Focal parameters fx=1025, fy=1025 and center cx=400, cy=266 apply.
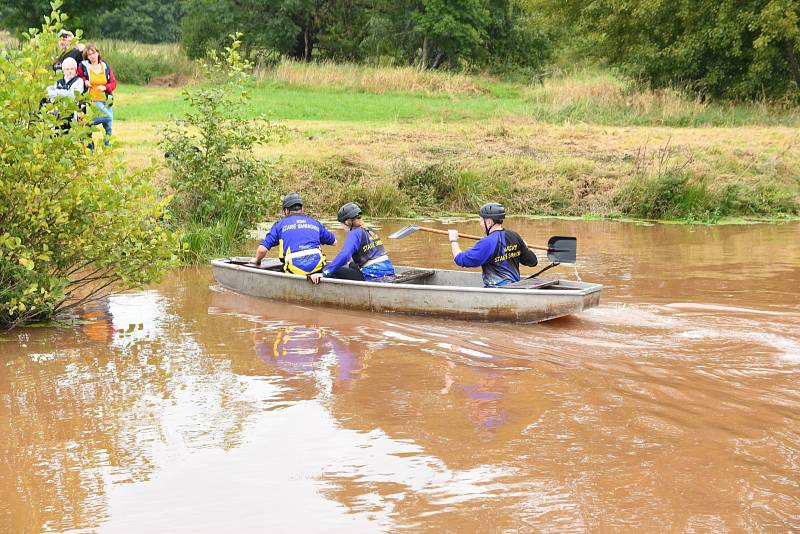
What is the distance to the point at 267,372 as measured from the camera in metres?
8.89

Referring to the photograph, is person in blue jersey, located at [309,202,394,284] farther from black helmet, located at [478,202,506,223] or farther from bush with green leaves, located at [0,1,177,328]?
bush with green leaves, located at [0,1,177,328]

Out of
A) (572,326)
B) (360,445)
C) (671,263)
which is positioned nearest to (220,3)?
(671,263)

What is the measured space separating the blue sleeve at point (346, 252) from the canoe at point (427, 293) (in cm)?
21

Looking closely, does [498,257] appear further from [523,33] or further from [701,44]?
[523,33]

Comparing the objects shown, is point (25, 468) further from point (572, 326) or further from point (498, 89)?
point (498, 89)

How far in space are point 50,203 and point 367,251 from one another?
3.60m

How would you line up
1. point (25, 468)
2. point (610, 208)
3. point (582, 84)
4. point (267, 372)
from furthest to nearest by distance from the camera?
point (582, 84)
point (610, 208)
point (267, 372)
point (25, 468)

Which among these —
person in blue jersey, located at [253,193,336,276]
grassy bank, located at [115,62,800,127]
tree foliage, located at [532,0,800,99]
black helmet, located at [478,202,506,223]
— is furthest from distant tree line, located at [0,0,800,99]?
person in blue jersey, located at [253,193,336,276]

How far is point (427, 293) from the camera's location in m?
10.7

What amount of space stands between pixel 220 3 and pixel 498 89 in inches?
672

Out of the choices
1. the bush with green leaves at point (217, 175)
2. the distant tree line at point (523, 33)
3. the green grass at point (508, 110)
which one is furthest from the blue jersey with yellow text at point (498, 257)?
the distant tree line at point (523, 33)

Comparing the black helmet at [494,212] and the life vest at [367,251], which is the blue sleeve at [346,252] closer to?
the life vest at [367,251]

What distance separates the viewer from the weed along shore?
1862cm

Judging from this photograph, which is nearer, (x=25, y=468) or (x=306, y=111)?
(x=25, y=468)
